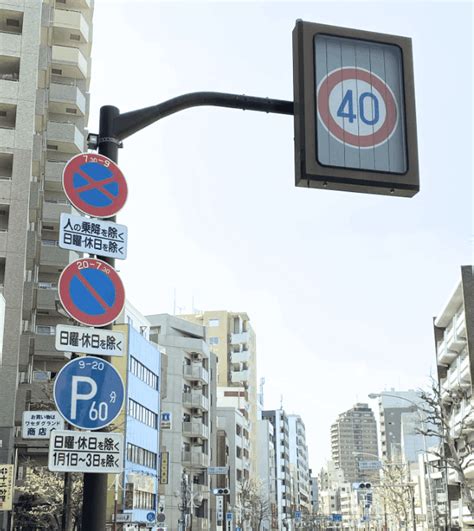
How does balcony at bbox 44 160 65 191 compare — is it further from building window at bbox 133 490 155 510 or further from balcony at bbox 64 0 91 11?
building window at bbox 133 490 155 510

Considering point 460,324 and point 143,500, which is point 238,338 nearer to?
point 460,324

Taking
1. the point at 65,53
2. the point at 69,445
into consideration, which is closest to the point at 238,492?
the point at 65,53

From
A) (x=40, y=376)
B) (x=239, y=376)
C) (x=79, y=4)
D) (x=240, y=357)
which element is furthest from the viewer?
(x=239, y=376)

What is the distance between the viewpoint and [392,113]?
5.96 m

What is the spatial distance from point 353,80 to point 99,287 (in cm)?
244

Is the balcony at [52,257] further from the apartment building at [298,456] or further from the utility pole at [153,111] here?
the apartment building at [298,456]

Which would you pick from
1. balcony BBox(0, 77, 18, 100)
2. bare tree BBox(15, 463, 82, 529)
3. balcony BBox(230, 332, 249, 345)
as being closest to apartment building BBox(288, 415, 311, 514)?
balcony BBox(230, 332, 249, 345)

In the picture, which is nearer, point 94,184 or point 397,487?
point 94,184

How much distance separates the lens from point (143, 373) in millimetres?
63500

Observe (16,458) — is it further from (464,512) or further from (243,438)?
(243,438)

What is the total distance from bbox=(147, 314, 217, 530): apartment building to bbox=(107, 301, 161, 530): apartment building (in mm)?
4396

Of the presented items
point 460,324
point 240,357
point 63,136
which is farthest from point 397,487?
point 63,136

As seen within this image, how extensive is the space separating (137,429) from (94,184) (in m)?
56.3

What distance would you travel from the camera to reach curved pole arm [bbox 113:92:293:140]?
6198 millimetres
